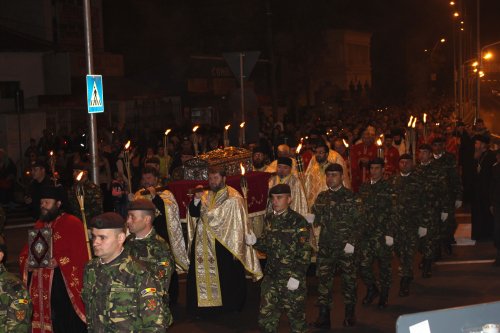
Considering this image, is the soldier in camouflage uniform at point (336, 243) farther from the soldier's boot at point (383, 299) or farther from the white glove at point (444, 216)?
the white glove at point (444, 216)

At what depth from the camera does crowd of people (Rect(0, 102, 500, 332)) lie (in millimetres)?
6281

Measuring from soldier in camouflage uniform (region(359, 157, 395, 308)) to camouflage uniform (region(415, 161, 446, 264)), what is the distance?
1348mm

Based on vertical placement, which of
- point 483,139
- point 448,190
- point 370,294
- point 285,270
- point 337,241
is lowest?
point 370,294

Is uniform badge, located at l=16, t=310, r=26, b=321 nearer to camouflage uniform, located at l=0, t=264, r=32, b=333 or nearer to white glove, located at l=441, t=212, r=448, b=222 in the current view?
camouflage uniform, located at l=0, t=264, r=32, b=333

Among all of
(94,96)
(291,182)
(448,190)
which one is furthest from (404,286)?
(94,96)

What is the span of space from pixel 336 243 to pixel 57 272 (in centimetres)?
330

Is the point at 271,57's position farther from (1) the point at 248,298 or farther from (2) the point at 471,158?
(1) the point at 248,298

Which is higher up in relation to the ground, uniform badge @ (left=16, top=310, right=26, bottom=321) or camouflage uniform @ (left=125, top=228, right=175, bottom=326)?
camouflage uniform @ (left=125, top=228, right=175, bottom=326)

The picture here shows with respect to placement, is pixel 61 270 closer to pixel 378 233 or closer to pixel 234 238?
pixel 234 238

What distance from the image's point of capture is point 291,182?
1349cm

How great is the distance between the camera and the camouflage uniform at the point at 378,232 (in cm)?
1170

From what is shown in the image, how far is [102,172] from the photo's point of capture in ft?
60.4

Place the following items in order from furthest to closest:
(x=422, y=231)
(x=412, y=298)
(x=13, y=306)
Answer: (x=422, y=231)
(x=412, y=298)
(x=13, y=306)

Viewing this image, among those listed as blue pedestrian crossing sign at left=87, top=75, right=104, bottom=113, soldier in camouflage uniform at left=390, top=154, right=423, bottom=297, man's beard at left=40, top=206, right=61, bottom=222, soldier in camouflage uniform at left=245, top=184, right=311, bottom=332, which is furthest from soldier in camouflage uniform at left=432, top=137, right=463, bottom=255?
man's beard at left=40, top=206, right=61, bottom=222
